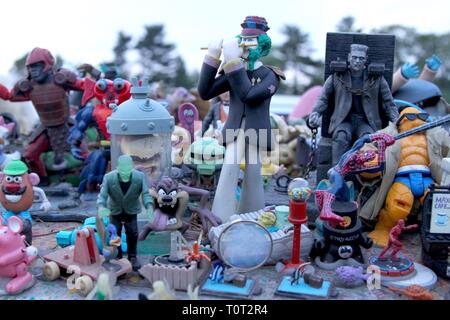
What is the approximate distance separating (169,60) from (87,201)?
21.6 metres

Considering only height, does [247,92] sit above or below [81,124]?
above

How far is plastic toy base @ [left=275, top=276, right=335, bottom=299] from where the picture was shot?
10.1ft

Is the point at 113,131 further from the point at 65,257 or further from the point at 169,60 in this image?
the point at 169,60

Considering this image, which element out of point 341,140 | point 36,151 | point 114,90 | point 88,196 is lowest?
point 88,196

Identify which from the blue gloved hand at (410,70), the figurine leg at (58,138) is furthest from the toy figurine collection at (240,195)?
the blue gloved hand at (410,70)

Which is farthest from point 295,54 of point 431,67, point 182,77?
point 431,67

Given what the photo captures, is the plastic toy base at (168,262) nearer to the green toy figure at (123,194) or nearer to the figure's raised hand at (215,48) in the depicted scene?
the green toy figure at (123,194)

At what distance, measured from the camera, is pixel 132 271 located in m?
3.43

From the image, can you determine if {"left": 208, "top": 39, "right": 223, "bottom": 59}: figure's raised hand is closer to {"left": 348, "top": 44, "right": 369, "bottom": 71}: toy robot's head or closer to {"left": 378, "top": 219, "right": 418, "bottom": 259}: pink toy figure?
{"left": 348, "top": 44, "right": 369, "bottom": 71}: toy robot's head

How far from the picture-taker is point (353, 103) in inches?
183

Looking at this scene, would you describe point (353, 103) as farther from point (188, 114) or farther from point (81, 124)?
point (81, 124)

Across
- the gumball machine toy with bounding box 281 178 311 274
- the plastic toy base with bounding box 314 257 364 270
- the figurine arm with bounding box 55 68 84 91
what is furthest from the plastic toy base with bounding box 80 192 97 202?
the plastic toy base with bounding box 314 257 364 270

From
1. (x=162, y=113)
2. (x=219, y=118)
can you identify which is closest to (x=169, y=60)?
(x=219, y=118)

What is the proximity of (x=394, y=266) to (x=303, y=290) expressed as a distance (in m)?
0.76
